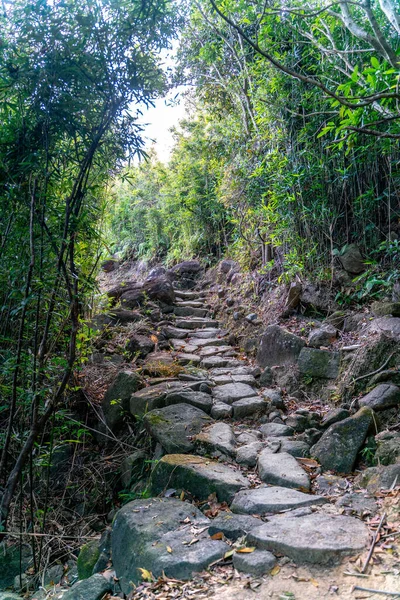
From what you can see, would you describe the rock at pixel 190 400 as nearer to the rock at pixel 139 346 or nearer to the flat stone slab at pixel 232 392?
the flat stone slab at pixel 232 392

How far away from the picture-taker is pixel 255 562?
6.12 ft

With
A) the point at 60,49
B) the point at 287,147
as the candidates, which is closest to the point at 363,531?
the point at 60,49

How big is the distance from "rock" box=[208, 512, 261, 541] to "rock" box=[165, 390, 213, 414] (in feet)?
5.36

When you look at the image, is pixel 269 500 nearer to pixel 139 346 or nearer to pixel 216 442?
pixel 216 442

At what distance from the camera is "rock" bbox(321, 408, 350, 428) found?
3205 mm

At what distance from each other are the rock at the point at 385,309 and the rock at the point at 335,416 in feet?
3.10

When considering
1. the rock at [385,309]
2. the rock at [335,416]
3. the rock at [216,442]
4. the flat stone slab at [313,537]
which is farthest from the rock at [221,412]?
the flat stone slab at [313,537]

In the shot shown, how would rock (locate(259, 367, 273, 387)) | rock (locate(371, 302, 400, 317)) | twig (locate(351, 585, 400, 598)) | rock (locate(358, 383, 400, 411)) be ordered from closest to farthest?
twig (locate(351, 585, 400, 598)) < rock (locate(358, 383, 400, 411)) < rock (locate(371, 302, 400, 317)) < rock (locate(259, 367, 273, 387))

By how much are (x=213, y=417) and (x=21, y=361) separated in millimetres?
1646

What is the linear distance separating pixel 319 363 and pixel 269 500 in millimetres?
1788

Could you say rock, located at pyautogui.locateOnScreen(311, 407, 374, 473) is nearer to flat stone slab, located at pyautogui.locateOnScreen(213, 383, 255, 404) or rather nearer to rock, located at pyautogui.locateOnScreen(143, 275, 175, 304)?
flat stone slab, located at pyautogui.locateOnScreen(213, 383, 255, 404)

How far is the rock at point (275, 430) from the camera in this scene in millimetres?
3467

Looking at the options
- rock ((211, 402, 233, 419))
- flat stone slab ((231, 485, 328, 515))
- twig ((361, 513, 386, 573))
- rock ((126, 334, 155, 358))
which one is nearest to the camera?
twig ((361, 513, 386, 573))

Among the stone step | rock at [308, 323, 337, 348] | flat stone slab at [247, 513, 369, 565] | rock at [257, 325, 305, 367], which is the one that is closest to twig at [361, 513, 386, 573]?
flat stone slab at [247, 513, 369, 565]
